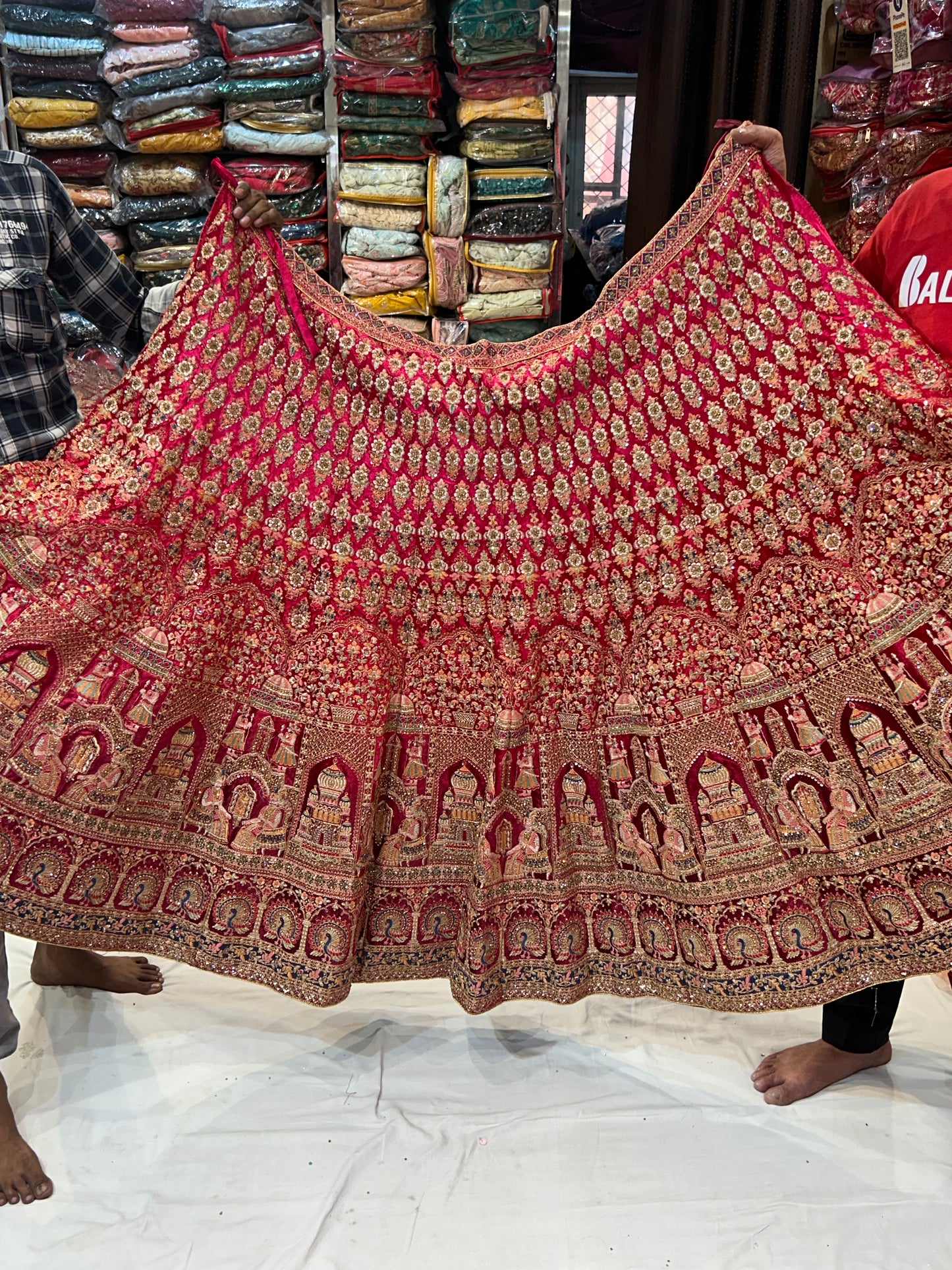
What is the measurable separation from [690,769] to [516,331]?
7.19 ft

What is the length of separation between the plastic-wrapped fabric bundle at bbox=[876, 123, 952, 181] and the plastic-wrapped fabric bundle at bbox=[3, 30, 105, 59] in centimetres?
261

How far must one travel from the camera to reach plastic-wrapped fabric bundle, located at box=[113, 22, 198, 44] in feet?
10.5

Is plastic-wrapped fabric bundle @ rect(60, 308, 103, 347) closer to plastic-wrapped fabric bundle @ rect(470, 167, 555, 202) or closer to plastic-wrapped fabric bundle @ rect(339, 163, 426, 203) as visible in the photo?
plastic-wrapped fabric bundle @ rect(339, 163, 426, 203)

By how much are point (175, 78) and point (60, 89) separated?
434 millimetres

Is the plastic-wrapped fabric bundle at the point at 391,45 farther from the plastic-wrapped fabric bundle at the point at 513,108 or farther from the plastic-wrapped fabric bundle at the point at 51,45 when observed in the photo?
the plastic-wrapped fabric bundle at the point at 51,45

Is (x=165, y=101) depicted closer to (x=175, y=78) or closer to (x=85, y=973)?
(x=175, y=78)

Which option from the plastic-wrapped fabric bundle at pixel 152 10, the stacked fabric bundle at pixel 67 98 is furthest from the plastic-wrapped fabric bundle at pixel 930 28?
the stacked fabric bundle at pixel 67 98

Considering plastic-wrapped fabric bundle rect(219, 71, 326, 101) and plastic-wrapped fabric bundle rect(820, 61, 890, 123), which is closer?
plastic-wrapped fabric bundle rect(820, 61, 890, 123)

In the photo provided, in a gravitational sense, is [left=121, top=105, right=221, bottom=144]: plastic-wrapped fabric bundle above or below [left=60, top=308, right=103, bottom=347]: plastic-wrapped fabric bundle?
above

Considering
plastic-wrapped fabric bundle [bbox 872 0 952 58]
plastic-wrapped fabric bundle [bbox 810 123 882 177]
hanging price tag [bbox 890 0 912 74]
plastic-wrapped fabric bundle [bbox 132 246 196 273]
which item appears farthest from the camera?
plastic-wrapped fabric bundle [bbox 132 246 196 273]

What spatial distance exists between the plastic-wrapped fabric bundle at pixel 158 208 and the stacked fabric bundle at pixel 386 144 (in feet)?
1.80

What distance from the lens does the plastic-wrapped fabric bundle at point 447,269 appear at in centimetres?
321

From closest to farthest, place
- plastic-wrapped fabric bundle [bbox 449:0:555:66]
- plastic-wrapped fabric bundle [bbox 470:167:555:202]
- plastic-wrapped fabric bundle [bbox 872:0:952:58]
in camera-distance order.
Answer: plastic-wrapped fabric bundle [bbox 872:0:952:58]
plastic-wrapped fabric bundle [bbox 449:0:555:66]
plastic-wrapped fabric bundle [bbox 470:167:555:202]

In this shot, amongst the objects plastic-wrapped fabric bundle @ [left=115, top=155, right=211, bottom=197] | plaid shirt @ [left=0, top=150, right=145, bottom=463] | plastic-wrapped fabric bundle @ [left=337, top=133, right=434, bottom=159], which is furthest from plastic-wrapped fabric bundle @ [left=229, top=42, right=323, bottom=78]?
plaid shirt @ [left=0, top=150, right=145, bottom=463]
